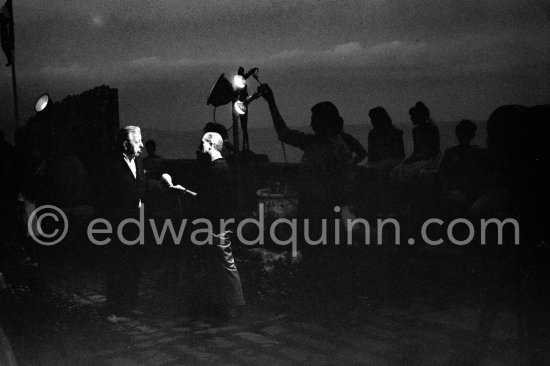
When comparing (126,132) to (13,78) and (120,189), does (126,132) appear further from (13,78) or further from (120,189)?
(13,78)

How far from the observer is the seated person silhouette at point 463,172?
631cm

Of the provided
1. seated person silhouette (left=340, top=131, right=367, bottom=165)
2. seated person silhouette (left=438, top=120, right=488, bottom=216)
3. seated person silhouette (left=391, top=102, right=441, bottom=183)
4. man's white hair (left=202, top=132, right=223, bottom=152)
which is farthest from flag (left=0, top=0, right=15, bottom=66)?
seated person silhouette (left=438, top=120, right=488, bottom=216)

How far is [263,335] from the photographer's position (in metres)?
5.68

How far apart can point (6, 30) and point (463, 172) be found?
7.89 metres

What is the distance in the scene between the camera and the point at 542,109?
4391 mm

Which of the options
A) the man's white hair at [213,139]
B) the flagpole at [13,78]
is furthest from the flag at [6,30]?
the man's white hair at [213,139]

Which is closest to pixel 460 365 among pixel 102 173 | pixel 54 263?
pixel 102 173

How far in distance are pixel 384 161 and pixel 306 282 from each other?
85.4 inches

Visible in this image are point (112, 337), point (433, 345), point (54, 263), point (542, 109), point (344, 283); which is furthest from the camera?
point (54, 263)

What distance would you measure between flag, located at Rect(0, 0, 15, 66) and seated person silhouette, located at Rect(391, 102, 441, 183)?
6605mm

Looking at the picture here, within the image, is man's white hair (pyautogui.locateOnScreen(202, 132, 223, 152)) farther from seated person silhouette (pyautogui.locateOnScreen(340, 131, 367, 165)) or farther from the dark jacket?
seated person silhouette (pyautogui.locateOnScreen(340, 131, 367, 165))

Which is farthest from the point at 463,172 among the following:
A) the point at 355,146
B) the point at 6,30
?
the point at 6,30

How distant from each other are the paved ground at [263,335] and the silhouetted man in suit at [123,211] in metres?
0.29

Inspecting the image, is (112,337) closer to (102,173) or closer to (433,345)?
(102,173)
